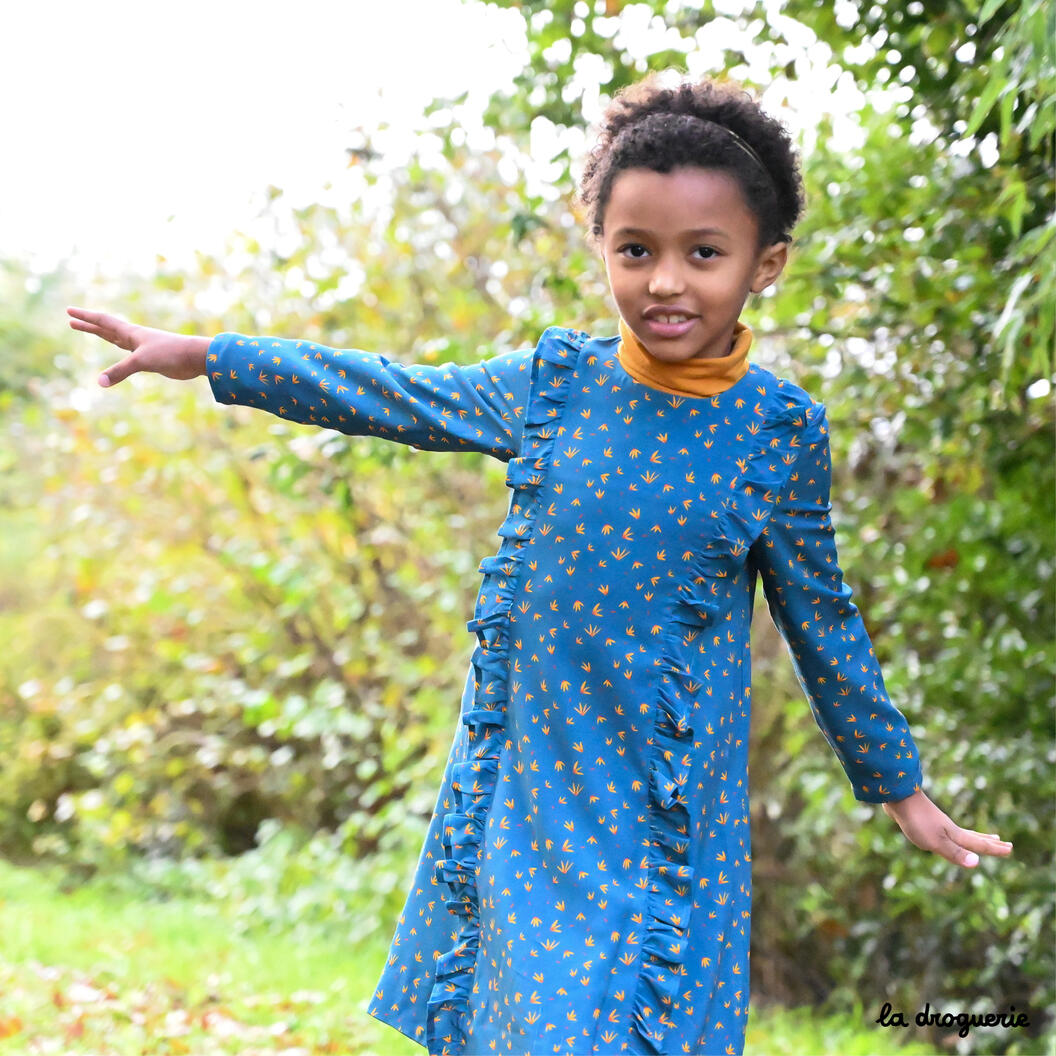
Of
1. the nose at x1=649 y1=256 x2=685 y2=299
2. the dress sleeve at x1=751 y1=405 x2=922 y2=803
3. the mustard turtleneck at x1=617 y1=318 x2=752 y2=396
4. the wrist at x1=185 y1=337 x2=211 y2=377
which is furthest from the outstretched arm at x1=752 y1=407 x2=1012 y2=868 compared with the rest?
the wrist at x1=185 y1=337 x2=211 y2=377

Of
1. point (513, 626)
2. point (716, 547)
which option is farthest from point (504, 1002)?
point (716, 547)

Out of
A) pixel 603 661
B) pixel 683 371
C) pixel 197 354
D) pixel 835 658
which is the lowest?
pixel 603 661

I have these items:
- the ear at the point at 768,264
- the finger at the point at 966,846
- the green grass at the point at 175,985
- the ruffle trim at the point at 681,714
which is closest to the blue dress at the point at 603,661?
the ruffle trim at the point at 681,714

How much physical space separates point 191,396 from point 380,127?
138 centimetres

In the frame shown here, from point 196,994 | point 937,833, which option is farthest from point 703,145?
point 196,994

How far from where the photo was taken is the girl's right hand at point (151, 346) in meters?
1.63

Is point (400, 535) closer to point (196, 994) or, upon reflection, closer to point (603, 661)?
point (196, 994)

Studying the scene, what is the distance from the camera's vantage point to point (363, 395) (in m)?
1.65

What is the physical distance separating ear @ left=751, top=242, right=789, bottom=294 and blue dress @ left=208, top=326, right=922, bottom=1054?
0.40 ft

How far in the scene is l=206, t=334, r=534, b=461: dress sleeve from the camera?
1646 mm

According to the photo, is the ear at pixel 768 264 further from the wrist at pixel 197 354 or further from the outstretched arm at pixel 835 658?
the wrist at pixel 197 354

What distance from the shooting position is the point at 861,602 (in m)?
3.71

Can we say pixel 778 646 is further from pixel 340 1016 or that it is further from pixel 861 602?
pixel 340 1016

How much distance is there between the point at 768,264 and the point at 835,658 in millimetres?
532
